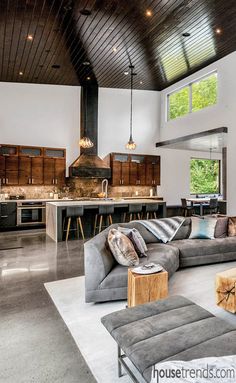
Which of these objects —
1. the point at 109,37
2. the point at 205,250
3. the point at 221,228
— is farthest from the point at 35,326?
the point at 109,37

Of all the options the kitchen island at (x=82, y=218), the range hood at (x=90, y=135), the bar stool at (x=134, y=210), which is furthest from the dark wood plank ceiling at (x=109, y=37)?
the bar stool at (x=134, y=210)

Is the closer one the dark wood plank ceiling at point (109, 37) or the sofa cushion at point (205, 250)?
the sofa cushion at point (205, 250)

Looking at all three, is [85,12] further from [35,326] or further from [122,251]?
[35,326]

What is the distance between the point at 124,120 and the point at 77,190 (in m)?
3.22

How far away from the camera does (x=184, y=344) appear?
162cm

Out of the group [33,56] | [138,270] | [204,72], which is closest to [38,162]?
[33,56]

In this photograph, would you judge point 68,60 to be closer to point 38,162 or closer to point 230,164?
point 38,162

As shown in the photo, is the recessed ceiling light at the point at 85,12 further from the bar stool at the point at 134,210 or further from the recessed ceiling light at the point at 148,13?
the bar stool at the point at 134,210

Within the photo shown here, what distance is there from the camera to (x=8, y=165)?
8.06 meters

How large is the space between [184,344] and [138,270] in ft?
4.26

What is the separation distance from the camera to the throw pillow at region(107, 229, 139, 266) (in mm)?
3334

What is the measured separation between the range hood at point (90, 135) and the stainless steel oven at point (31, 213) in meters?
1.51

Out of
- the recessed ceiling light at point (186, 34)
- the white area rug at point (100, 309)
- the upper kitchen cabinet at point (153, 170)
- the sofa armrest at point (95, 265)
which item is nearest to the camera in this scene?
the white area rug at point (100, 309)

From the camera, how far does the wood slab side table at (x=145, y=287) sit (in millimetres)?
2779
